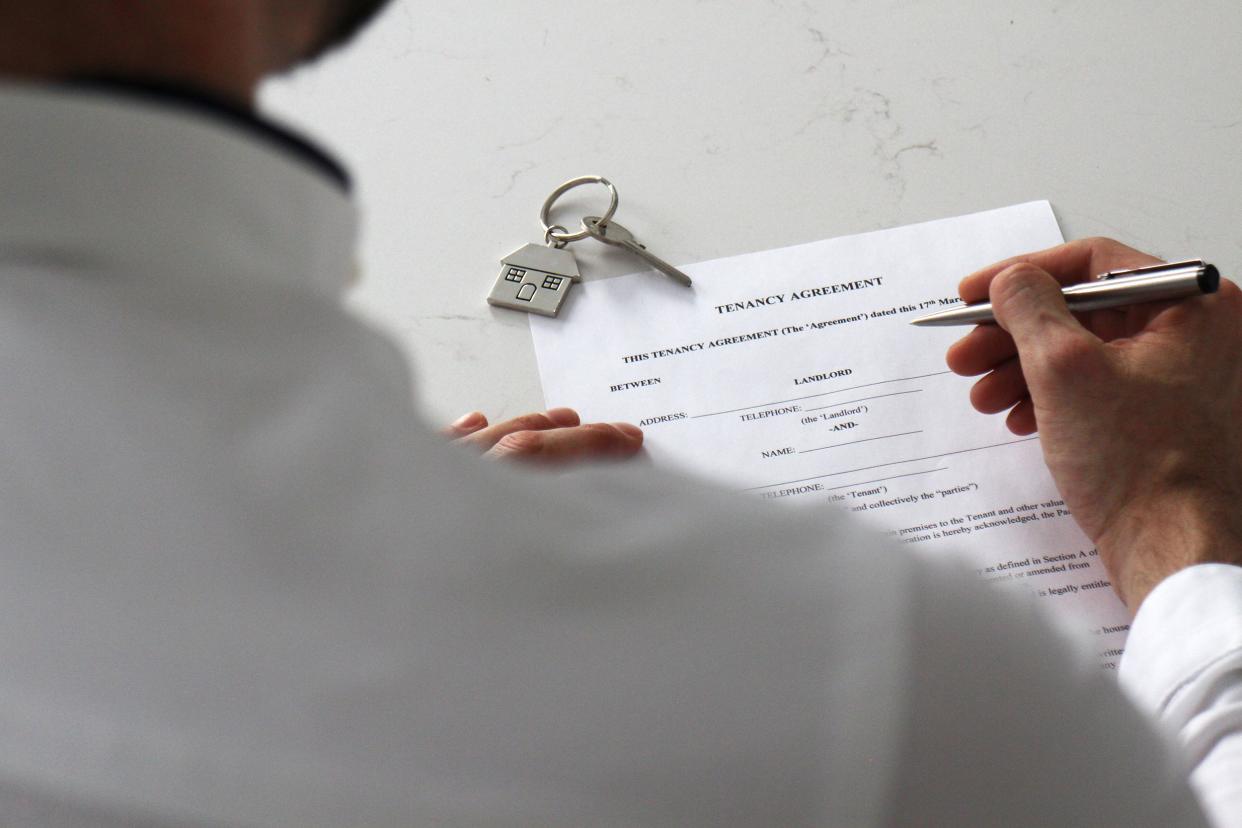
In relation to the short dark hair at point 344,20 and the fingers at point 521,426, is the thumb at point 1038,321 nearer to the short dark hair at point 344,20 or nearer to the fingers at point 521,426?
the fingers at point 521,426

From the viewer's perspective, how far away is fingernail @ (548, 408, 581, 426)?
0.73 meters

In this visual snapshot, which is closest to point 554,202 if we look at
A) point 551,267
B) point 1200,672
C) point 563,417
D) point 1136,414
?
point 551,267

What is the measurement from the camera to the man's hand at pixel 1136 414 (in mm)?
641

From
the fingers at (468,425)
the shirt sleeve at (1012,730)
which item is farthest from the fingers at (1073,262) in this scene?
the shirt sleeve at (1012,730)

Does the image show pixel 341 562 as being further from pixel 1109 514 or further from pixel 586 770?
pixel 1109 514

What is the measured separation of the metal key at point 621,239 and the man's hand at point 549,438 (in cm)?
13

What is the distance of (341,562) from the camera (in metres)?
0.24

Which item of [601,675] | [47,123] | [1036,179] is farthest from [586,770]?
[1036,179]

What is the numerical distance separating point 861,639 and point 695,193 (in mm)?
618

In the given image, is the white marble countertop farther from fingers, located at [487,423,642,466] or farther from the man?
the man

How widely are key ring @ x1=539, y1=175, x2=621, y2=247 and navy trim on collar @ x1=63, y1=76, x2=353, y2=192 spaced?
1.76 ft

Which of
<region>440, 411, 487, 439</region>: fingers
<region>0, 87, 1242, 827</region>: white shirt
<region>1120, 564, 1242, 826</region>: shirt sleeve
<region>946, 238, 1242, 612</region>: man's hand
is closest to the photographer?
<region>0, 87, 1242, 827</region>: white shirt

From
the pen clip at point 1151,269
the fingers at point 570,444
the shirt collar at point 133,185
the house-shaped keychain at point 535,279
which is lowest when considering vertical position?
the shirt collar at point 133,185

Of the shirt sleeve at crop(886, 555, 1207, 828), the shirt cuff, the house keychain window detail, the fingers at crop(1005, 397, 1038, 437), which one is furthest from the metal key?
the shirt sleeve at crop(886, 555, 1207, 828)
